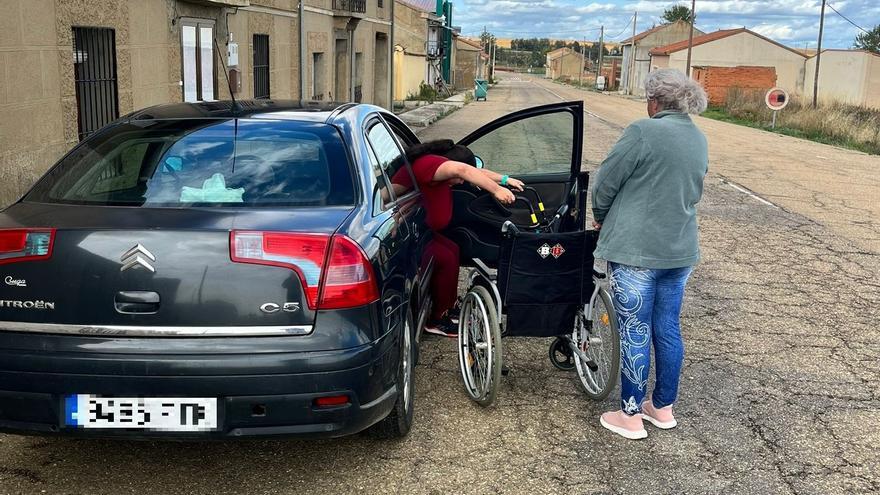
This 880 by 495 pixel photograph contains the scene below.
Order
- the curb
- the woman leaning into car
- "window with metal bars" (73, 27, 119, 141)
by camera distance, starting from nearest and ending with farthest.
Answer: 1. the woman leaning into car
2. "window with metal bars" (73, 27, 119, 141)
3. the curb

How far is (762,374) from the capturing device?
16.0ft

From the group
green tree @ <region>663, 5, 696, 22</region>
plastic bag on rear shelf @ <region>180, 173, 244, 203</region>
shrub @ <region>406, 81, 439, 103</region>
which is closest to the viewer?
plastic bag on rear shelf @ <region>180, 173, 244, 203</region>

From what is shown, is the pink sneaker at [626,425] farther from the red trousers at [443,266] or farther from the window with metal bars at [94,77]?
the window with metal bars at [94,77]

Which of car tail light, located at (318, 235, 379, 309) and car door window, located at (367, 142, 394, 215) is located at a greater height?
car door window, located at (367, 142, 394, 215)

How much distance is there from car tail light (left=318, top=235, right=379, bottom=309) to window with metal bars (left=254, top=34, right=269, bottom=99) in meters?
13.2

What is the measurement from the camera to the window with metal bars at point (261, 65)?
15773 millimetres

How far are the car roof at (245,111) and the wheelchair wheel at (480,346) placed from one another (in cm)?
124

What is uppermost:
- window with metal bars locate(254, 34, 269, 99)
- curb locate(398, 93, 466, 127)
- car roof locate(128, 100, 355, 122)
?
window with metal bars locate(254, 34, 269, 99)

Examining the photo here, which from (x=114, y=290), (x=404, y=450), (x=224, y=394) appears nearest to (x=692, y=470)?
(x=404, y=450)

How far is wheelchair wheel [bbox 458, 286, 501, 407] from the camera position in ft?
13.4

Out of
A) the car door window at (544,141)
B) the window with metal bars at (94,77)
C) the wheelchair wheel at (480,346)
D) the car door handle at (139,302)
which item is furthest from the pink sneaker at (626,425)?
the window with metal bars at (94,77)

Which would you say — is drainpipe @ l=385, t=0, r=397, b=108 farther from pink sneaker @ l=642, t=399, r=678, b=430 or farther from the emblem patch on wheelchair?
pink sneaker @ l=642, t=399, r=678, b=430

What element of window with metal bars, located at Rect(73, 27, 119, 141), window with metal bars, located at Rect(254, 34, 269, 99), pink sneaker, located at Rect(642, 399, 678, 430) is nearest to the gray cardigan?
pink sneaker, located at Rect(642, 399, 678, 430)

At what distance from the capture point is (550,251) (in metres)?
4.18
